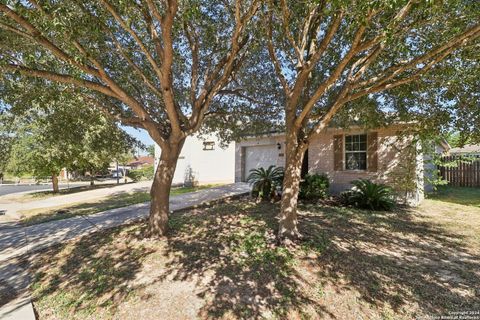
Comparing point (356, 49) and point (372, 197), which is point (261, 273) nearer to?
point (356, 49)

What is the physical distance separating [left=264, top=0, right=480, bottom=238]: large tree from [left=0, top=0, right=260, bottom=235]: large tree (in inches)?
46.2

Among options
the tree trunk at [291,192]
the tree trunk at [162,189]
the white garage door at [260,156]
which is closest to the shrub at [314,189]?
the white garage door at [260,156]

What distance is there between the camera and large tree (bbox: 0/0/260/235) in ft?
12.4

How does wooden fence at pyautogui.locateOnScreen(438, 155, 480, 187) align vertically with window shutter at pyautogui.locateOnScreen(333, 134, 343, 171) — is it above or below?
below

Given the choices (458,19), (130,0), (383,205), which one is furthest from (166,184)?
(383,205)


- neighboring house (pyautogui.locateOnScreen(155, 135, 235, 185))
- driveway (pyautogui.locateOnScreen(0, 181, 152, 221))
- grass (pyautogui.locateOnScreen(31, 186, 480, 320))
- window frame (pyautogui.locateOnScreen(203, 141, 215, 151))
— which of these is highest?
window frame (pyautogui.locateOnScreen(203, 141, 215, 151))

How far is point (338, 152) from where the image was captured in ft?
34.2

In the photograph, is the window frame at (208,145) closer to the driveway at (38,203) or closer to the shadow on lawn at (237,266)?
the driveway at (38,203)

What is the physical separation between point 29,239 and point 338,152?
34.7 feet

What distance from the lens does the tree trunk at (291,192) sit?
5.17 metres

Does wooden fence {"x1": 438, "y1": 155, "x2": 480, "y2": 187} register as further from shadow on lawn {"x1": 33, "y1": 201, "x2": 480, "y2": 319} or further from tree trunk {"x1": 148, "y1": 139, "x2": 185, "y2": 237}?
tree trunk {"x1": 148, "y1": 139, "x2": 185, "y2": 237}

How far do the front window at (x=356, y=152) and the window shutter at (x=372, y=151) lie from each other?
0.19m

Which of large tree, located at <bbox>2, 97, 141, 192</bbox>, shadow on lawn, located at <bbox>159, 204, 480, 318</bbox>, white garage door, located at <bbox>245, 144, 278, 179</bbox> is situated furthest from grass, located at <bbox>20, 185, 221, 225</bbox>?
white garage door, located at <bbox>245, 144, 278, 179</bbox>

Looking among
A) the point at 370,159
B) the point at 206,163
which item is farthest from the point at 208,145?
the point at 370,159
